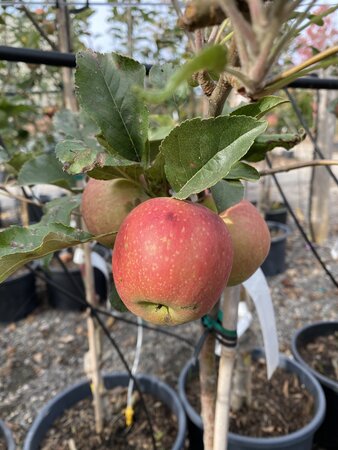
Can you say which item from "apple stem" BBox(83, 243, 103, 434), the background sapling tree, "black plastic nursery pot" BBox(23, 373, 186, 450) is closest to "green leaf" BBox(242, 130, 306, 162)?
the background sapling tree

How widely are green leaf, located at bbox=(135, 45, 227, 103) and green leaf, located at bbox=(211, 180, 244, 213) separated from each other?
28cm

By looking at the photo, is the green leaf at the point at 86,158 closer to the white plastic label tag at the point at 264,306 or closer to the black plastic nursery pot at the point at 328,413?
Result: the white plastic label tag at the point at 264,306

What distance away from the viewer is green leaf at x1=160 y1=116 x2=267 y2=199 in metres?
0.40

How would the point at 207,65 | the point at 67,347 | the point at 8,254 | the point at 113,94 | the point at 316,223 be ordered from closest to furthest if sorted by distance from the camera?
1. the point at 207,65
2. the point at 8,254
3. the point at 113,94
4. the point at 67,347
5. the point at 316,223

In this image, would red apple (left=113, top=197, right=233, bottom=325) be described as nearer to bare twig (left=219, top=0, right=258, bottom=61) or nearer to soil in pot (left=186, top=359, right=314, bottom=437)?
bare twig (left=219, top=0, right=258, bottom=61)

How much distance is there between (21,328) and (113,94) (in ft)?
7.61

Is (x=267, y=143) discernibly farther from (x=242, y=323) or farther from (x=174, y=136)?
(x=242, y=323)

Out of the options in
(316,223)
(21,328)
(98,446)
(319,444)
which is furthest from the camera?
(316,223)

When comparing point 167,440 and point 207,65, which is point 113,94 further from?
point 167,440

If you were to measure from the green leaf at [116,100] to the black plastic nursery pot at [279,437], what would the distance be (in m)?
0.95

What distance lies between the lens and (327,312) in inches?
102

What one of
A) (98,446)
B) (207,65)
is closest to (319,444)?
(98,446)

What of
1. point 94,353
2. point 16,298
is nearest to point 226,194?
point 94,353

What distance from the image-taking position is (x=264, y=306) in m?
0.70
